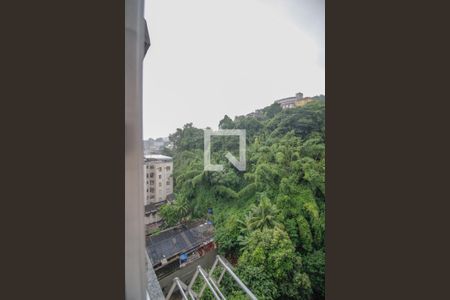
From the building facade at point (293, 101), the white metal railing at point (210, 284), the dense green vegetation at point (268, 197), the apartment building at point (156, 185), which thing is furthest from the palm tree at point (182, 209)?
the building facade at point (293, 101)

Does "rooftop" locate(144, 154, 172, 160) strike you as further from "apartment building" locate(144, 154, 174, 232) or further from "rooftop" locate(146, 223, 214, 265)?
"rooftop" locate(146, 223, 214, 265)

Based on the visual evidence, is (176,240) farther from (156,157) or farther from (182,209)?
(156,157)

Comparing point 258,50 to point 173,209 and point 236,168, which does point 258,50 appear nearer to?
point 236,168

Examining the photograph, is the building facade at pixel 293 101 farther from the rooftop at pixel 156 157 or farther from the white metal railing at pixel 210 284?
the white metal railing at pixel 210 284

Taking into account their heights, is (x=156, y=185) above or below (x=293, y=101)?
below

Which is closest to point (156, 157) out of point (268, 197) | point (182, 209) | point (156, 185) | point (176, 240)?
point (156, 185)

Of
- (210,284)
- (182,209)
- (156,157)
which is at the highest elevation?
(156,157)
